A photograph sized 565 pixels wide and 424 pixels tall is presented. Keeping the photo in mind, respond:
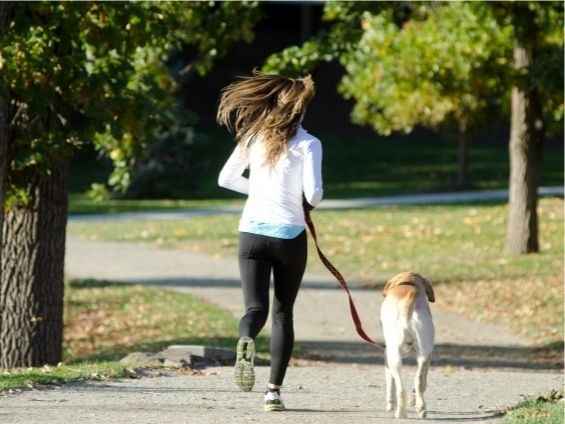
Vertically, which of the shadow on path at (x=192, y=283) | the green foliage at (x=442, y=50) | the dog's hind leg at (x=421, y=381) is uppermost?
the green foliage at (x=442, y=50)

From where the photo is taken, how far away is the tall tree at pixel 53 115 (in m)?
11.6

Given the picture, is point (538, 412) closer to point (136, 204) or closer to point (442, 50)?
point (442, 50)

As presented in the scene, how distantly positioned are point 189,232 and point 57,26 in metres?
12.3

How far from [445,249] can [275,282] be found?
13.5 metres

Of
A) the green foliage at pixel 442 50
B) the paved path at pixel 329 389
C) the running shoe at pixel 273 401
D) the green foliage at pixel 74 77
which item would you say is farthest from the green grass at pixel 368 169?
the running shoe at pixel 273 401

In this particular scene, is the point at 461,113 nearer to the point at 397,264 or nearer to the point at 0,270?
the point at 397,264

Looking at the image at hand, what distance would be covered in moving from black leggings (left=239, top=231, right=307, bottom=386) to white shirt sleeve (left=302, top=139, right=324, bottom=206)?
27cm

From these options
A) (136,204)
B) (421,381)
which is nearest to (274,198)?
(421,381)

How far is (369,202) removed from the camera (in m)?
30.0

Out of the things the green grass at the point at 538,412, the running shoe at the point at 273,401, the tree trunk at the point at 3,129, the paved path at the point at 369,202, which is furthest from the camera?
the paved path at the point at 369,202

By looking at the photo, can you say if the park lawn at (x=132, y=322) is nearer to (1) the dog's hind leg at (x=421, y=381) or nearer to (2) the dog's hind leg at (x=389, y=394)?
(2) the dog's hind leg at (x=389, y=394)

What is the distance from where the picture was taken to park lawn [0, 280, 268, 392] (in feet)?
45.4

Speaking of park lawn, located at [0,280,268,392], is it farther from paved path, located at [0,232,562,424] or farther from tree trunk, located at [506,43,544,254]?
tree trunk, located at [506,43,544,254]

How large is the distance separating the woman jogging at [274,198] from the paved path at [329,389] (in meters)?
0.43
